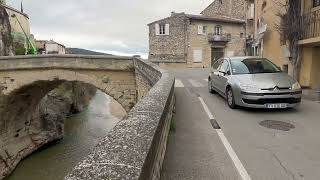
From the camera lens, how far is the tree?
14.5m

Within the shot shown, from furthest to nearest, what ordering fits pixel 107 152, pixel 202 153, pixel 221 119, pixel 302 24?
1. pixel 302 24
2. pixel 221 119
3. pixel 202 153
4. pixel 107 152

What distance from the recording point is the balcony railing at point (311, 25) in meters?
13.4

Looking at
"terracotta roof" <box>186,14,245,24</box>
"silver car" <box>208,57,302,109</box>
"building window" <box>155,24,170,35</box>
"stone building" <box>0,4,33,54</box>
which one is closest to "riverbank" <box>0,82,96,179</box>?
"stone building" <box>0,4,33,54</box>

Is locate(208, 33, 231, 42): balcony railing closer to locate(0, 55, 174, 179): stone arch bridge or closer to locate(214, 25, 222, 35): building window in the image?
locate(214, 25, 222, 35): building window

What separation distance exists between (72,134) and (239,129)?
19184mm

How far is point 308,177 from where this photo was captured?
4.75 metres

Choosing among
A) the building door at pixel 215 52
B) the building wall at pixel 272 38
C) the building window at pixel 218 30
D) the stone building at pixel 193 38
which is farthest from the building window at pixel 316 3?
the building door at pixel 215 52

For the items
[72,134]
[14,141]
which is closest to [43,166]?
[14,141]

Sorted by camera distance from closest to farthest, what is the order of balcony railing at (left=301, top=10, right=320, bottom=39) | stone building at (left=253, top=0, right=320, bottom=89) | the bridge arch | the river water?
balcony railing at (left=301, top=10, right=320, bottom=39)
stone building at (left=253, top=0, right=320, bottom=89)
the bridge arch
the river water

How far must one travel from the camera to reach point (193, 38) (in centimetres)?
4434

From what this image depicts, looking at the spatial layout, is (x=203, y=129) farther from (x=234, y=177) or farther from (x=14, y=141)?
(x=14, y=141)

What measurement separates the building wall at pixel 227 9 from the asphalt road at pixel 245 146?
38.7m

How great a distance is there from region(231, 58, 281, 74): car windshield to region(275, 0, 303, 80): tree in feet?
14.0

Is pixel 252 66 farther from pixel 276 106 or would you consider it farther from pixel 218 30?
pixel 218 30
